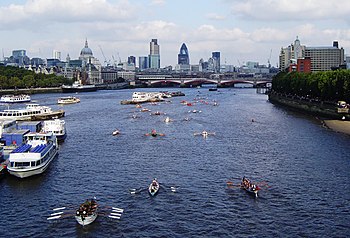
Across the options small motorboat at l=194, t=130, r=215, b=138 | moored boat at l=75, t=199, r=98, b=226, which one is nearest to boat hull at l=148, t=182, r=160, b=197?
moored boat at l=75, t=199, r=98, b=226

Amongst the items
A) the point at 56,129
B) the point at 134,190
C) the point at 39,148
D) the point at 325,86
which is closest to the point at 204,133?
the point at 56,129

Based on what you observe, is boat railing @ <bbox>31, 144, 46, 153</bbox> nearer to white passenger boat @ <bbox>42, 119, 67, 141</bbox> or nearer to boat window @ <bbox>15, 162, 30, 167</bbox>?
boat window @ <bbox>15, 162, 30, 167</bbox>

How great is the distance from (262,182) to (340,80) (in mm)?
41863

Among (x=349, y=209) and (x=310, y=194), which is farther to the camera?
(x=310, y=194)

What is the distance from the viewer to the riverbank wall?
2625 inches

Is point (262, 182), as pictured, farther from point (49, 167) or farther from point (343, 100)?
point (343, 100)

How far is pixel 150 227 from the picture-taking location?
23797 millimetres

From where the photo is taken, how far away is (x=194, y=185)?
31.1 meters

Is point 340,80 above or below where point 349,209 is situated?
above

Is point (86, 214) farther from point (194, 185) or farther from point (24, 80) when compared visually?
point (24, 80)

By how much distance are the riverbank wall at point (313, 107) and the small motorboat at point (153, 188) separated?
131 ft

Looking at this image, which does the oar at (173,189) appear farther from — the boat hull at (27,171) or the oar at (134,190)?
the boat hull at (27,171)

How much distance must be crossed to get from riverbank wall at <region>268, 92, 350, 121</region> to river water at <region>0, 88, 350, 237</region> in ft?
42.2

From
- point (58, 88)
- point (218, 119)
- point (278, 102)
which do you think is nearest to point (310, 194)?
point (218, 119)
